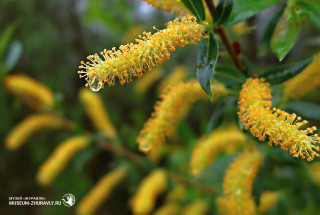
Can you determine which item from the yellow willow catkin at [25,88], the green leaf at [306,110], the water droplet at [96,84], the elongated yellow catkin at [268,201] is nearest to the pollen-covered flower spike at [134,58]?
the water droplet at [96,84]

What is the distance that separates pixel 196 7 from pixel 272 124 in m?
0.35

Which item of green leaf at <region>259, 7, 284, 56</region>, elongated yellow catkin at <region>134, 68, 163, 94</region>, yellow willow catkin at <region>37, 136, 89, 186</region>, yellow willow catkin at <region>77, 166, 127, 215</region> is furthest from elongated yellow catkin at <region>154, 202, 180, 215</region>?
green leaf at <region>259, 7, 284, 56</region>

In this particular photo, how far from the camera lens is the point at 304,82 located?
1006mm

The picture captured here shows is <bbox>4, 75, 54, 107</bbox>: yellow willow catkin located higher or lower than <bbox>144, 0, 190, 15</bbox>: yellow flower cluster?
higher

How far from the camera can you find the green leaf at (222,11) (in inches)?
32.7

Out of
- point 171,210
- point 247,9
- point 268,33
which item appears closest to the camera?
point 247,9

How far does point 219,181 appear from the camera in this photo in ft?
5.20

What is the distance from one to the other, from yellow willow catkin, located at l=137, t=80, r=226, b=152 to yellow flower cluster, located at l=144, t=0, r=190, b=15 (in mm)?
226

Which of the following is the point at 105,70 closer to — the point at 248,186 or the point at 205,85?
the point at 205,85

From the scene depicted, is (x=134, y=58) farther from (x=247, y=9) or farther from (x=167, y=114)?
(x=247, y=9)

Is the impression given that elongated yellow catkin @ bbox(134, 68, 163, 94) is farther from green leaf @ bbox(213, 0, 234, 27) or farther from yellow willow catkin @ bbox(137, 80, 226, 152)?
green leaf @ bbox(213, 0, 234, 27)

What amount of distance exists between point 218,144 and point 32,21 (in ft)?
8.22

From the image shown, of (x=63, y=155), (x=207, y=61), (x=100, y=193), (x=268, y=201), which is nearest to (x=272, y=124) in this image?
(x=207, y=61)

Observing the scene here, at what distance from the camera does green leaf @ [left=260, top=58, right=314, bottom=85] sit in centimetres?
95
